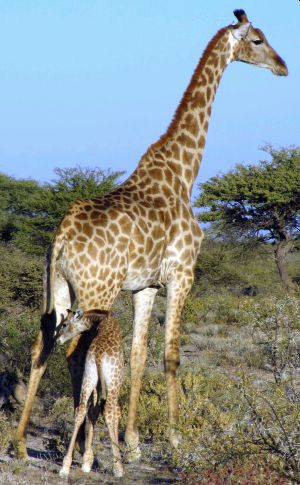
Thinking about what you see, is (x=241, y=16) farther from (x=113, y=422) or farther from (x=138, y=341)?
(x=113, y=422)

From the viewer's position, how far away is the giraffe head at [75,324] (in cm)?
636

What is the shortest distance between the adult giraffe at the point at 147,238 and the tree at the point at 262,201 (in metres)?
17.8

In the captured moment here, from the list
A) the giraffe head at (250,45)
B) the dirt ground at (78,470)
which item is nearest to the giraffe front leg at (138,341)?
the dirt ground at (78,470)

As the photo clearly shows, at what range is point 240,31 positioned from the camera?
8539 millimetres

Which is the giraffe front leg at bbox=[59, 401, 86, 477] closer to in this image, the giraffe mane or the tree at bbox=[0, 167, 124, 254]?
the giraffe mane

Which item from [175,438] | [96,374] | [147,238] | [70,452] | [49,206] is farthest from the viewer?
[49,206]

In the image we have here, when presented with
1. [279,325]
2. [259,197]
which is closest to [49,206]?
[259,197]

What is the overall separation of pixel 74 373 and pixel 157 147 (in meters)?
2.17

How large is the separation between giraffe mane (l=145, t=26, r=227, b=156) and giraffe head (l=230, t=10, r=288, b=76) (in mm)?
153

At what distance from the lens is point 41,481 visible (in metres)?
6.25

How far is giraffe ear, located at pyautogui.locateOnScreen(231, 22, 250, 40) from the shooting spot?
28.0 feet

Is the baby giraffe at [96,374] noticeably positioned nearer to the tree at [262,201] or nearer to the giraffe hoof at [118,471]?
the giraffe hoof at [118,471]

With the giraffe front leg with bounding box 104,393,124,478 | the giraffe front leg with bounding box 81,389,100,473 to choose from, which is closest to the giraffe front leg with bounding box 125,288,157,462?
the giraffe front leg with bounding box 81,389,100,473

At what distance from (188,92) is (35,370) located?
303 centimetres
